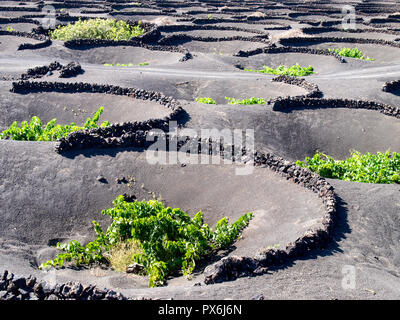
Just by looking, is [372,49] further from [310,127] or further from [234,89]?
[310,127]

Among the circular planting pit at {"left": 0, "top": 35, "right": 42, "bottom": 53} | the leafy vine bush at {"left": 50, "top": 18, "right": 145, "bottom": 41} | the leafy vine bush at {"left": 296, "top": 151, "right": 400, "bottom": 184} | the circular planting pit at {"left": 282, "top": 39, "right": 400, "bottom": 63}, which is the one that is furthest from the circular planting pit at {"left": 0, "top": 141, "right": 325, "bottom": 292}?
the leafy vine bush at {"left": 50, "top": 18, "right": 145, "bottom": 41}

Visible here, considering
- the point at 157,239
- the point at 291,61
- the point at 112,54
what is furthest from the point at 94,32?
the point at 157,239

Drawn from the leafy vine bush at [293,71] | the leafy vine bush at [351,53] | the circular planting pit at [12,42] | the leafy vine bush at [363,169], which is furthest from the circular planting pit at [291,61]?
the leafy vine bush at [363,169]

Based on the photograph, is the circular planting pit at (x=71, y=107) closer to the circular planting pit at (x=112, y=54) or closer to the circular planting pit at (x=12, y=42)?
the circular planting pit at (x=112, y=54)

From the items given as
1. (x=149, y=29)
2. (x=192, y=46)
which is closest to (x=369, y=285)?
(x=192, y=46)

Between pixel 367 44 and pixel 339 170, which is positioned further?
pixel 367 44

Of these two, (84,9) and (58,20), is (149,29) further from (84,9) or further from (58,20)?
Result: (84,9)
